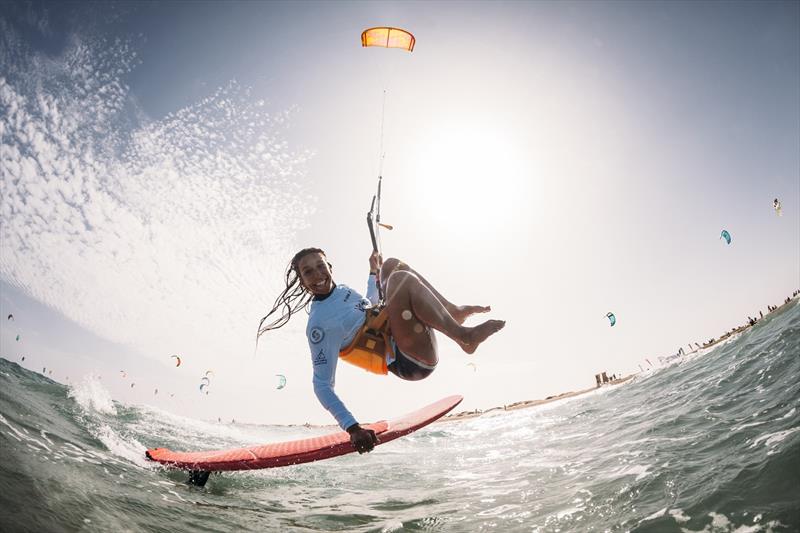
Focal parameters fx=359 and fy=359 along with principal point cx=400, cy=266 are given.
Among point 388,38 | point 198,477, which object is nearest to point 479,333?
point 198,477

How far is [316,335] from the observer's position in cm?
401

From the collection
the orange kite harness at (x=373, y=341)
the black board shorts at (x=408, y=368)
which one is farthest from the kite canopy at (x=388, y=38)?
the black board shorts at (x=408, y=368)

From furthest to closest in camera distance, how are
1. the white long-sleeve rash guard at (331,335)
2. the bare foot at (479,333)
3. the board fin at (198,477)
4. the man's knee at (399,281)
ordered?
the board fin at (198,477) → the white long-sleeve rash guard at (331,335) → the man's knee at (399,281) → the bare foot at (479,333)

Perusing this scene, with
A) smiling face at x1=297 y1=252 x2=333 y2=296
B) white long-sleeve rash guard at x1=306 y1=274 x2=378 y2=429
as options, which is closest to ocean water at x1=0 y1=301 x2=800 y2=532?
white long-sleeve rash guard at x1=306 y1=274 x2=378 y2=429

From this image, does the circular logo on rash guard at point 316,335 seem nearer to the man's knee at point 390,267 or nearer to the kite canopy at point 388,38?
the man's knee at point 390,267

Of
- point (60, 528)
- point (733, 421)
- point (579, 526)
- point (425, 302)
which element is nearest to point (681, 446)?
point (733, 421)

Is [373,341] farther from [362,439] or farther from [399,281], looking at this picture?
[362,439]

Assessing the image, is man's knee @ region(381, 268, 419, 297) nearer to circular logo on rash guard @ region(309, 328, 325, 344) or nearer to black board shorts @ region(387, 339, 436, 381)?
black board shorts @ region(387, 339, 436, 381)

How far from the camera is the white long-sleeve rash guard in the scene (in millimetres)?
3887

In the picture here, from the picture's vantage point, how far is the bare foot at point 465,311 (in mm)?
4223

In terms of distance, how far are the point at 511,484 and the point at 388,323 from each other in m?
3.06

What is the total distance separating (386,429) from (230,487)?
8.79 feet

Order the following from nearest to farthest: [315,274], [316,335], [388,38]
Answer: [316,335] → [315,274] → [388,38]

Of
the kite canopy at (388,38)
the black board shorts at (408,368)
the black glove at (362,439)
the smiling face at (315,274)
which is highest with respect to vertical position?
the kite canopy at (388,38)
